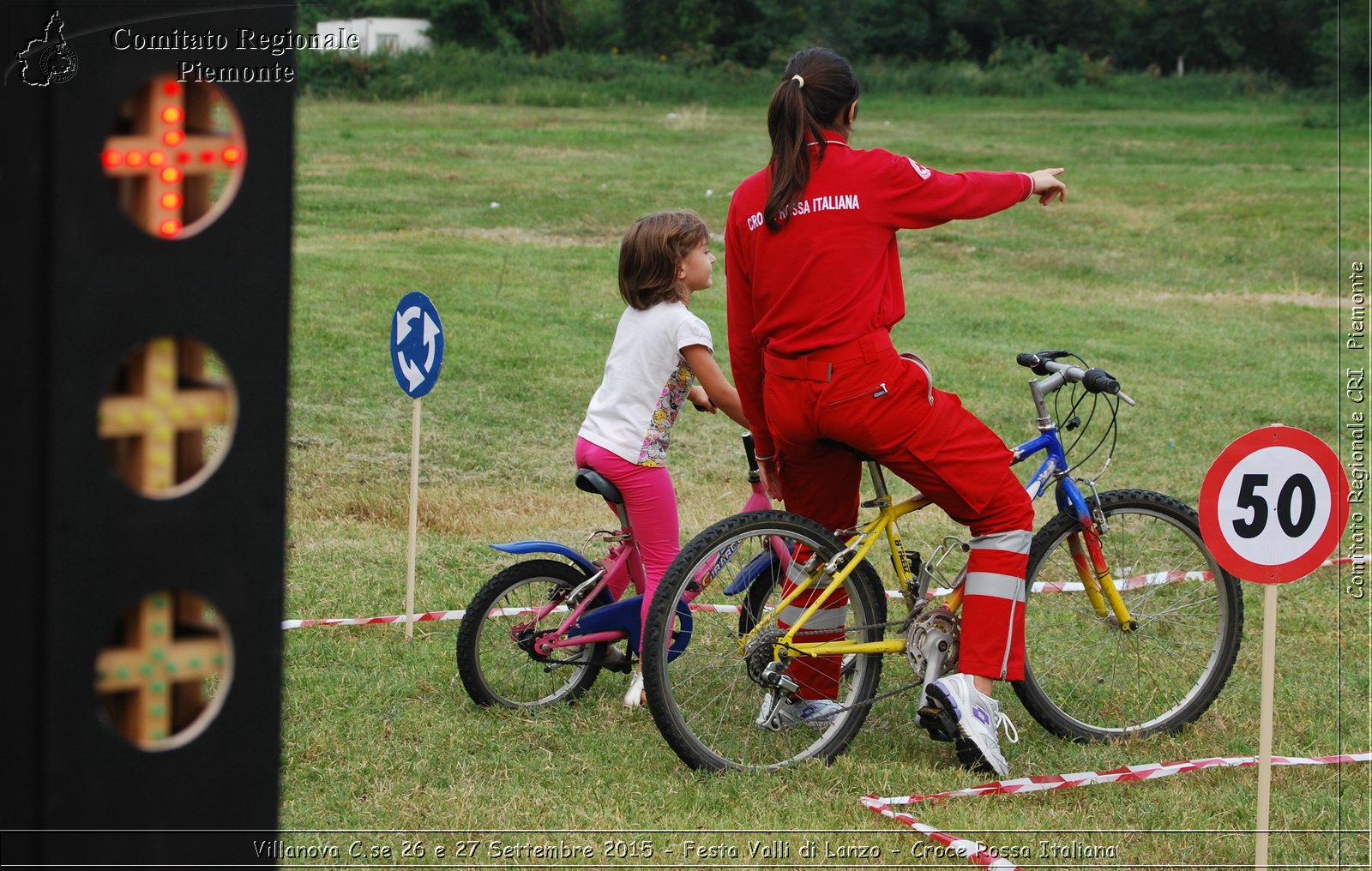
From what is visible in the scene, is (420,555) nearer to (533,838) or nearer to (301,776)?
(301,776)

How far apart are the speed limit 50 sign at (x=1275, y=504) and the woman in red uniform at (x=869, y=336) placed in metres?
0.75

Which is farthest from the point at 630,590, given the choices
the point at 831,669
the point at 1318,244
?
the point at 1318,244

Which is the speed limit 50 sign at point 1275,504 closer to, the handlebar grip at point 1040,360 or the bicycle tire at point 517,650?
the handlebar grip at point 1040,360

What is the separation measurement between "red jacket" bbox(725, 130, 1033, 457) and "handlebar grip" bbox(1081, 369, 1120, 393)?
0.69 meters

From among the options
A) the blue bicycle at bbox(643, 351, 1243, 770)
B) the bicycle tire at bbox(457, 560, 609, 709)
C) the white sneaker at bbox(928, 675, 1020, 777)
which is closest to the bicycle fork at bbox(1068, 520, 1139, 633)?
the blue bicycle at bbox(643, 351, 1243, 770)

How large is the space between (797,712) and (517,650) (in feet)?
3.47

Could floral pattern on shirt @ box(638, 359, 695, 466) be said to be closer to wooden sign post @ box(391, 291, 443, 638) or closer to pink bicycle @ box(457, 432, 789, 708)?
pink bicycle @ box(457, 432, 789, 708)

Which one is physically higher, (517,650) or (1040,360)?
(1040,360)

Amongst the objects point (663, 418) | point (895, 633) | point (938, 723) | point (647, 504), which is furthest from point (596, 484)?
point (938, 723)

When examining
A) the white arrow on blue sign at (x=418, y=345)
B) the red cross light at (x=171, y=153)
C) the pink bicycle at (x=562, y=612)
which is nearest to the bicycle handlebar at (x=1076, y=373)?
the pink bicycle at (x=562, y=612)

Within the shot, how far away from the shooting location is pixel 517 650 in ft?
17.5

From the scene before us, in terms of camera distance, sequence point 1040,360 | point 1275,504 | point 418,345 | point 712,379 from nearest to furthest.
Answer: point 1275,504
point 712,379
point 1040,360
point 418,345

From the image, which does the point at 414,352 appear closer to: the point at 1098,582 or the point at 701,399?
the point at 701,399

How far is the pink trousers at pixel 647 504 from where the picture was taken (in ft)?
16.6
